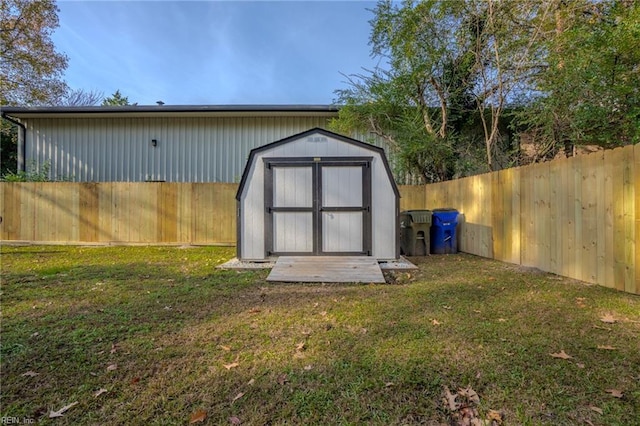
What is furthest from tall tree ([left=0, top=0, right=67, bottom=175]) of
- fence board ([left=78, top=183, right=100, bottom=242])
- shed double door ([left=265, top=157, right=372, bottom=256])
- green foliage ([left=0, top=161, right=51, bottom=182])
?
shed double door ([left=265, top=157, right=372, bottom=256])

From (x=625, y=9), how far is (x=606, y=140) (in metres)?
2.83

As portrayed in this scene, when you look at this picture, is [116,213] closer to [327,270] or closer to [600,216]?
[327,270]

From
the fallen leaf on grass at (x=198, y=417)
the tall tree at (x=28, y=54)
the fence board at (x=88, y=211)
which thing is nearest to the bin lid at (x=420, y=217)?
the fallen leaf on grass at (x=198, y=417)

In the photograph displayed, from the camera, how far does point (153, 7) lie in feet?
30.4

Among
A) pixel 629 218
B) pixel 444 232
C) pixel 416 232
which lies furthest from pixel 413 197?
pixel 629 218

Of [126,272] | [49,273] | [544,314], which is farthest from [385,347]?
[49,273]

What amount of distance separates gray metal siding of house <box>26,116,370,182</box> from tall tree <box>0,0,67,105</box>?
347 centimetres

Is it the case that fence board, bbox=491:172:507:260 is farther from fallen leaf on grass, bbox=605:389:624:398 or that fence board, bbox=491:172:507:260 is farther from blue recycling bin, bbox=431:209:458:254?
fallen leaf on grass, bbox=605:389:624:398

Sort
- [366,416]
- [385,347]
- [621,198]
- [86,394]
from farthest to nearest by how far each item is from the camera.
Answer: [621,198] < [385,347] < [86,394] < [366,416]

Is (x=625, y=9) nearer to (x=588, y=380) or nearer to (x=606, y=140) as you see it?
(x=606, y=140)

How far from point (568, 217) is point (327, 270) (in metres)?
3.72

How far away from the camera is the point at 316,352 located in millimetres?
2459

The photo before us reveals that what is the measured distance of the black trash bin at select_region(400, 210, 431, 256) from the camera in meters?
7.02

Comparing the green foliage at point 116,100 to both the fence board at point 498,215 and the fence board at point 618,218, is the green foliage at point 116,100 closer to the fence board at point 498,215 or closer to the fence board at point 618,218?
the fence board at point 498,215
